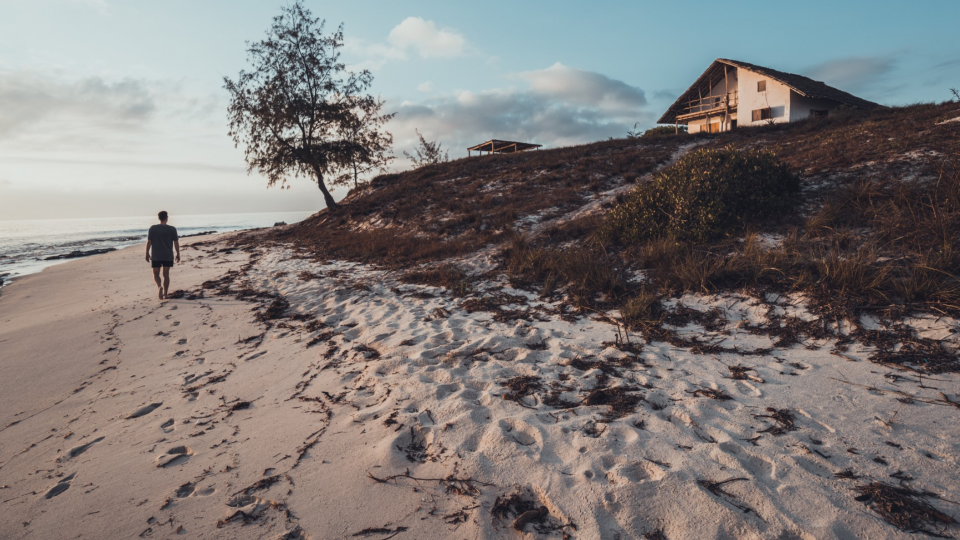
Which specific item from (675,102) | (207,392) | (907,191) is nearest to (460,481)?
(207,392)

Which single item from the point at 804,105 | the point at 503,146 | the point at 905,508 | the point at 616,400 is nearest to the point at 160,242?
the point at 616,400

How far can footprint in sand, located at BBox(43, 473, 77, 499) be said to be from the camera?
2846mm

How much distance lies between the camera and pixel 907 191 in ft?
22.1

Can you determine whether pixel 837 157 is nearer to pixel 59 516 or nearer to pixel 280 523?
pixel 280 523

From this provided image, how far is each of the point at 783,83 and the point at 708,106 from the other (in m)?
6.76

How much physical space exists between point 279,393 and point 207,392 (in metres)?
0.84

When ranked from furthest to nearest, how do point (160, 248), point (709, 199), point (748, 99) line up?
point (748, 99)
point (160, 248)
point (709, 199)

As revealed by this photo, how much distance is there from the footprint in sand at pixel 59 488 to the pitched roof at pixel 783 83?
A: 1338 inches

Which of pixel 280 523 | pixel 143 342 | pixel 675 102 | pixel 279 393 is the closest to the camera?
pixel 280 523

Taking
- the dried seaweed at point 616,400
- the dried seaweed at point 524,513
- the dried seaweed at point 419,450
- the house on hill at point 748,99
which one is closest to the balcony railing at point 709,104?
the house on hill at point 748,99

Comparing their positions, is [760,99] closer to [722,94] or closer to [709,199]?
[722,94]

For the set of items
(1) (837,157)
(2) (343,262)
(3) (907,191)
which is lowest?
(2) (343,262)

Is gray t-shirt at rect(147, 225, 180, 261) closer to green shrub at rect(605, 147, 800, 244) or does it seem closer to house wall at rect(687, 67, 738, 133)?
green shrub at rect(605, 147, 800, 244)

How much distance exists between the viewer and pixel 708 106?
110 ft
